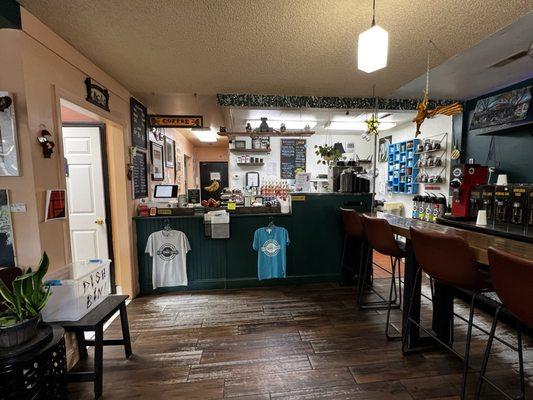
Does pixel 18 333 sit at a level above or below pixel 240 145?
below

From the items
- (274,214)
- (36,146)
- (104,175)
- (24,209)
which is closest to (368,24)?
(274,214)

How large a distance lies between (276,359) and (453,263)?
146 cm

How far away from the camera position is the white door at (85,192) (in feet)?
9.84

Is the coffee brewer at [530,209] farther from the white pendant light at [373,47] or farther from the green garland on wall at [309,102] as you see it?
the green garland on wall at [309,102]

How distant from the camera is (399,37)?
2.09m

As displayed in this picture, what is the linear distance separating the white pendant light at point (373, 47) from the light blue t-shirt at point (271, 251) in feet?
7.30

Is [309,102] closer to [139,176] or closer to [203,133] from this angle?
[139,176]

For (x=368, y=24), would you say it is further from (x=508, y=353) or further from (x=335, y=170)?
(x=508, y=353)

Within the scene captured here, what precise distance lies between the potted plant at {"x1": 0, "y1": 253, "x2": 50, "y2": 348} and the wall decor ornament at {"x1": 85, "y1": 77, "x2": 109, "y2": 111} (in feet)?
5.55

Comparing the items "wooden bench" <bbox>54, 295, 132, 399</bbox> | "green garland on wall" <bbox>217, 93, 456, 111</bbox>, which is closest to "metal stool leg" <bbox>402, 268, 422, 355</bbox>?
"wooden bench" <bbox>54, 295, 132, 399</bbox>

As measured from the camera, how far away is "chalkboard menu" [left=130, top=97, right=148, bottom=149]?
3.25 metres

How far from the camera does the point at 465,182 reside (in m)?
2.59

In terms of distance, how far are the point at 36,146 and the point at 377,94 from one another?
3753mm

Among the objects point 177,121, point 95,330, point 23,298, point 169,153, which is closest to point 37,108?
point 23,298
